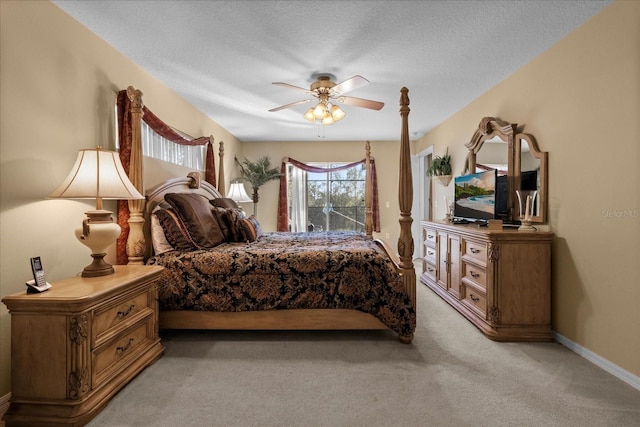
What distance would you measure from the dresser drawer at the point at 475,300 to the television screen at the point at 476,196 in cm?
80

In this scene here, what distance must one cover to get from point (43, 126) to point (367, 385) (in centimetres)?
261

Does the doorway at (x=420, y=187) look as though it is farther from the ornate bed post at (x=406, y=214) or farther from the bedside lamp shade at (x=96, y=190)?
the bedside lamp shade at (x=96, y=190)

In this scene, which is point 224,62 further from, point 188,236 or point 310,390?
point 310,390

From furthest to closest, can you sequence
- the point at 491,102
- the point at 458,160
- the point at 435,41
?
the point at 458,160 < the point at 491,102 < the point at 435,41

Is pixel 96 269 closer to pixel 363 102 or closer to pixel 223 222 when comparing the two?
pixel 223 222

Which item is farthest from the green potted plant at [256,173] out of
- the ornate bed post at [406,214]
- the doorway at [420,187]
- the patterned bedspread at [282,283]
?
the ornate bed post at [406,214]

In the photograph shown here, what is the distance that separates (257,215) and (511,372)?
17.0 feet

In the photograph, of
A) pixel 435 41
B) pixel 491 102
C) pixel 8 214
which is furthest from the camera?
pixel 491 102

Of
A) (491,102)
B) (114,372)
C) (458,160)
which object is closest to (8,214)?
(114,372)

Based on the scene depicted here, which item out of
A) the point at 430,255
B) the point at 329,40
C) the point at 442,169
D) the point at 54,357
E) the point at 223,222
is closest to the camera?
the point at 54,357

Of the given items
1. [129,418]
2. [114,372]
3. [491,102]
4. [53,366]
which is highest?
[491,102]

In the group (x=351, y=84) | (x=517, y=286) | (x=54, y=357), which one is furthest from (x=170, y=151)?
(x=517, y=286)

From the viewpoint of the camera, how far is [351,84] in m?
2.93

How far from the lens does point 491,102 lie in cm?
360
